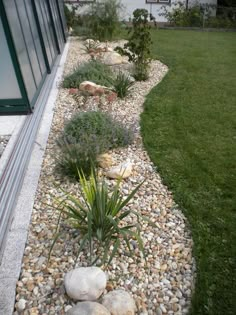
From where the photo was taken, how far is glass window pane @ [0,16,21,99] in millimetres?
3766

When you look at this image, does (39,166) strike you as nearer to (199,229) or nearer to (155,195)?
(155,195)

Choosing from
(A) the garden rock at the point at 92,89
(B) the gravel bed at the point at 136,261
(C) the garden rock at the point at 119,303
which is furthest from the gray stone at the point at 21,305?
(A) the garden rock at the point at 92,89

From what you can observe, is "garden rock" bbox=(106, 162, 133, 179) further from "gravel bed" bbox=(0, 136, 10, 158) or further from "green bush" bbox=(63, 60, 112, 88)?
"green bush" bbox=(63, 60, 112, 88)

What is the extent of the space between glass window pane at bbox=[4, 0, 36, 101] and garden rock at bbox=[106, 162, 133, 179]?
214 cm

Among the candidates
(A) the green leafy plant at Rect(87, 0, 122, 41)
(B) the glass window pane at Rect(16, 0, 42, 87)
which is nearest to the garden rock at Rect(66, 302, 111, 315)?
(B) the glass window pane at Rect(16, 0, 42, 87)

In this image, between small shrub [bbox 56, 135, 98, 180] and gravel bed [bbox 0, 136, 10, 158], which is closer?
small shrub [bbox 56, 135, 98, 180]

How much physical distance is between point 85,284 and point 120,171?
1214mm

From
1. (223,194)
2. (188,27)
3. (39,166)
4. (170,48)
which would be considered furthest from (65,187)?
(188,27)

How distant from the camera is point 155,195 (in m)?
2.61

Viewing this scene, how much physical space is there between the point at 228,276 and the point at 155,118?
2649mm

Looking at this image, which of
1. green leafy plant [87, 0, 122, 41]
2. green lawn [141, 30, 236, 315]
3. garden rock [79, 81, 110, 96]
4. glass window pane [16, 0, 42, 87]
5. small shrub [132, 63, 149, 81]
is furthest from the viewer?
green leafy plant [87, 0, 122, 41]

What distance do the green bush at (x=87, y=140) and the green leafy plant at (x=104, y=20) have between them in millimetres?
6989

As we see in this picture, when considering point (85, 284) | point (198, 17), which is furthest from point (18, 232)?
point (198, 17)

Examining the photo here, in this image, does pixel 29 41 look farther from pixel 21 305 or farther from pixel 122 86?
pixel 21 305
